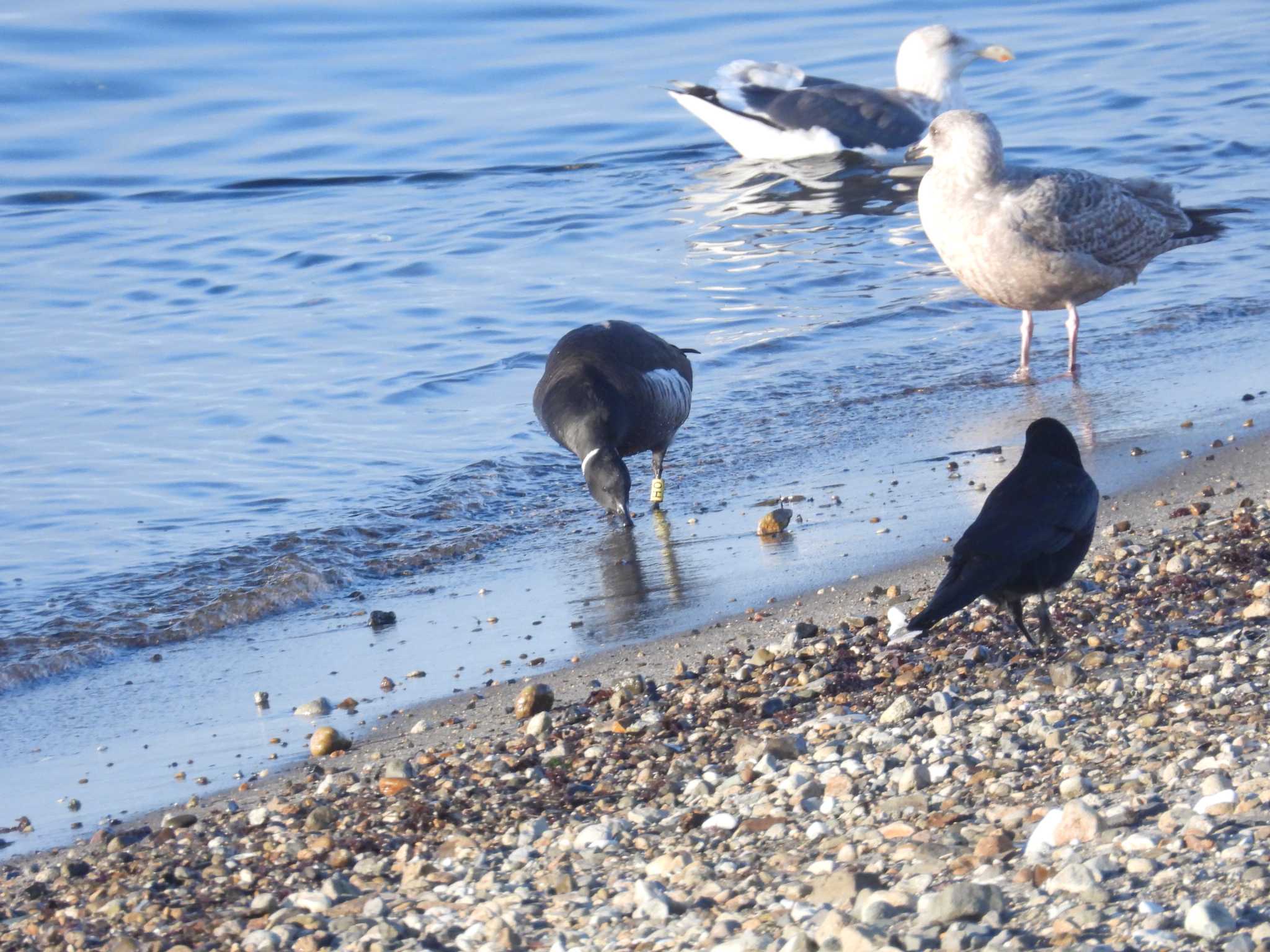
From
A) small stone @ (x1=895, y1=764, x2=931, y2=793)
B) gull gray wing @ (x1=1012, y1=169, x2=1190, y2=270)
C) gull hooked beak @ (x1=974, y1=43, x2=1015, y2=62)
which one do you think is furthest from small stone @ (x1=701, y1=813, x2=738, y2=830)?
gull hooked beak @ (x1=974, y1=43, x2=1015, y2=62)


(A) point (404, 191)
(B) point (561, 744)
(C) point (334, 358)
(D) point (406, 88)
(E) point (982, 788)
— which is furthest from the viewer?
(D) point (406, 88)

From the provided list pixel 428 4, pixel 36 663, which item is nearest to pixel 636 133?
pixel 428 4

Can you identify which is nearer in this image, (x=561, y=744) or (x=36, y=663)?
(x=561, y=744)

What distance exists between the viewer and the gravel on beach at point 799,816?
10.6 ft

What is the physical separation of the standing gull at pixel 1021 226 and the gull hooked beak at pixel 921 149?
2cm

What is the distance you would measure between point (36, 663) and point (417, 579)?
1.57 m

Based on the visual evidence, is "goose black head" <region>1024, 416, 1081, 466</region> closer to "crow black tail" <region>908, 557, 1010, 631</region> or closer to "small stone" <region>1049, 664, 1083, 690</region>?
"crow black tail" <region>908, 557, 1010, 631</region>

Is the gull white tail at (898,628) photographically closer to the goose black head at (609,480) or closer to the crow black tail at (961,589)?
the crow black tail at (961,589)

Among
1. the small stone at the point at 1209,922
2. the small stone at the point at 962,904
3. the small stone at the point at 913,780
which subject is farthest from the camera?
the small stone at the point at 913,780

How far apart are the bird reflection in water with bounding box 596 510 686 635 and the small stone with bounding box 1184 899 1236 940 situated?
321cm

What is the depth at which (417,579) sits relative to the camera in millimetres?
7180

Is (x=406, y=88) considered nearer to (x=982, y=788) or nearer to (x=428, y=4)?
(x=428, y=4)

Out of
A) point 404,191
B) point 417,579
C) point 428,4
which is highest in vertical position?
point 428,4

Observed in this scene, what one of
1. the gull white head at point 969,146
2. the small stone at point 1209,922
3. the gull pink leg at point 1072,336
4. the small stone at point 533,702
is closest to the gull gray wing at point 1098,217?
the gull white head at point 969,146
